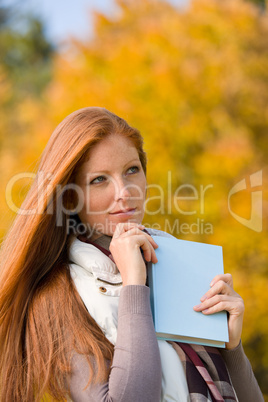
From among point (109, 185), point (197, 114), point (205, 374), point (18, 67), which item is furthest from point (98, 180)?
point (18, 67)

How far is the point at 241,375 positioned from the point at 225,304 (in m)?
0.31

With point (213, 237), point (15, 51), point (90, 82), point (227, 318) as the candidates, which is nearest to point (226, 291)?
point (227, 318)

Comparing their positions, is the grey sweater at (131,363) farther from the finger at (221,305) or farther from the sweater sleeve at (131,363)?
the finger at (221,305)

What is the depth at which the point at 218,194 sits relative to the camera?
20.1 feet

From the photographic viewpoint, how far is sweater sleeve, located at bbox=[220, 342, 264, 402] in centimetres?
163

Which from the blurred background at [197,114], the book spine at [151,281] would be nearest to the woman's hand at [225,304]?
the book spine at [151,281]

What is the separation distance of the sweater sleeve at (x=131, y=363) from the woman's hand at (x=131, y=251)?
0.05m

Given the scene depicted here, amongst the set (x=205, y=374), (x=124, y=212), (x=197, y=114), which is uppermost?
(x=197, y=114)

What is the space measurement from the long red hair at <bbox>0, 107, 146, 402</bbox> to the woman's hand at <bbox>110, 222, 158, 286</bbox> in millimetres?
166

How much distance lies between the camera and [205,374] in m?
1.49

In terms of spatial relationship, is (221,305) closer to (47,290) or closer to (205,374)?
Result: (205,374)

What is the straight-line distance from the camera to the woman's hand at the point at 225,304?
1507 mm

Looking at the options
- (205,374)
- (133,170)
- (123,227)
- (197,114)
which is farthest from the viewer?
(197,114)

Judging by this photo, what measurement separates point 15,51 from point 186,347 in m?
21.9
